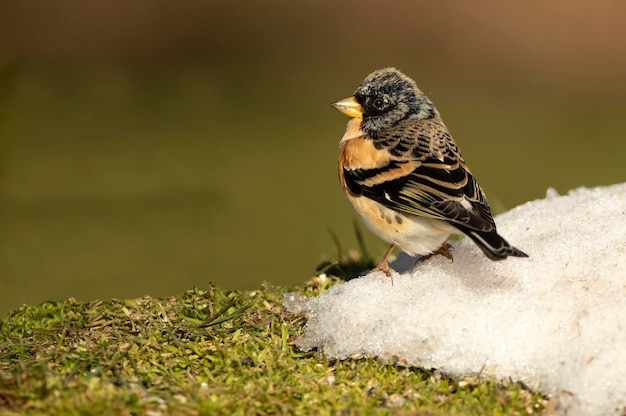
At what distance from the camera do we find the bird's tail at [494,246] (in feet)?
11.2

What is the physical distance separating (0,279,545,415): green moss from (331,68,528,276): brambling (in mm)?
646

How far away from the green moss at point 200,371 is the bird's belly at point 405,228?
24.6 inches

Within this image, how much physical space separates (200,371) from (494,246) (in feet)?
4.55

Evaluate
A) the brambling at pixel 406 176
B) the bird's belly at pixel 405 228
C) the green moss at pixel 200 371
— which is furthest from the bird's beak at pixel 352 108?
the green moss at pixel 200 371

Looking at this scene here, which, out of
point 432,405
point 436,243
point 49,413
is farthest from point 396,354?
point 49,413

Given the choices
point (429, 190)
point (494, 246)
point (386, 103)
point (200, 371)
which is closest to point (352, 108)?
point (386, 103)

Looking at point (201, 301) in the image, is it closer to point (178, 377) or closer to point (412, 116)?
point (178, 377)

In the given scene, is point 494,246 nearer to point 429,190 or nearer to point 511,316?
point 511,316

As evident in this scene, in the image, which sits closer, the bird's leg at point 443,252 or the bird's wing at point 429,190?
the bird's wing at point 429,190

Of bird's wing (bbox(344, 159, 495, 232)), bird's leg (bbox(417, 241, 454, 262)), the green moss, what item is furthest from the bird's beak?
the green moss

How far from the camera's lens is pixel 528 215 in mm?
4605

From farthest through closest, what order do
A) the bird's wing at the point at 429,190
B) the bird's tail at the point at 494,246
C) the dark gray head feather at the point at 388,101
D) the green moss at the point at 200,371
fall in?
the dark gray head feather at the point at 388,101 → the bird's wing at the point at 429,190 → the bird's tail at the point at 494,246 → the green moss at the point at 200,371

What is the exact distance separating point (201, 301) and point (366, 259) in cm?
134

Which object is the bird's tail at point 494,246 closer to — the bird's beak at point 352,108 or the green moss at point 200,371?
the green moss at point 200,371
